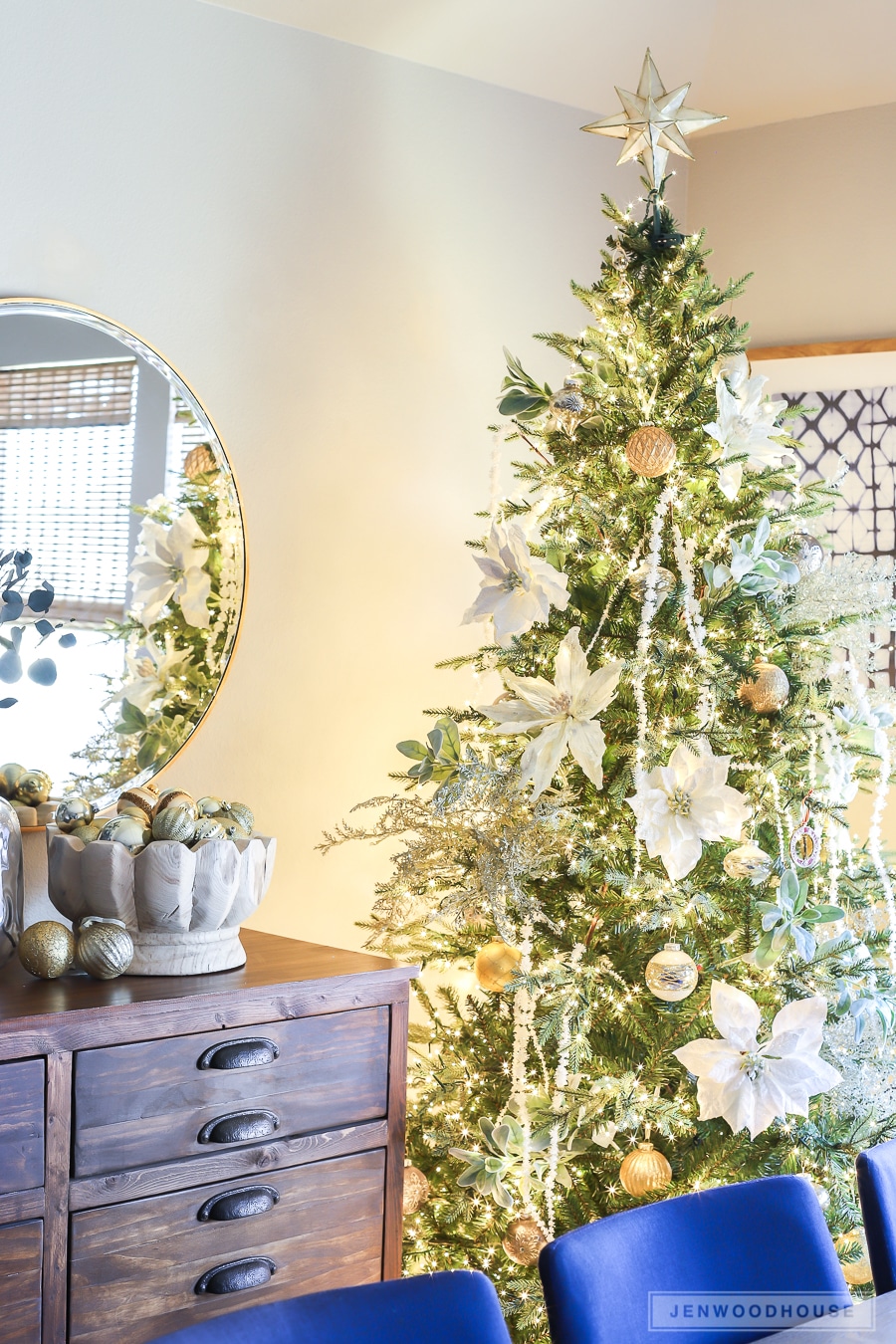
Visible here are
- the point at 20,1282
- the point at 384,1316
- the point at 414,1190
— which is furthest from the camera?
the point at 414,1190

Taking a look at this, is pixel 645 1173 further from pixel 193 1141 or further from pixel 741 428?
pixel 741 428

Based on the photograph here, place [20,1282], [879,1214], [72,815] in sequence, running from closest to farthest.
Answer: [879,1214] → [20,1282] → [72,815]

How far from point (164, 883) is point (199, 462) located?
83 centimetres

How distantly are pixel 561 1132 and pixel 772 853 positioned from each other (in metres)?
0.52

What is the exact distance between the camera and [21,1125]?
1373 millimetres

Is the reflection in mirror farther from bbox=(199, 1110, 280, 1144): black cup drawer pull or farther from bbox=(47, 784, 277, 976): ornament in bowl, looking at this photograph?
bbox=(199, 1110, 280, 1144): black cup drawer pull

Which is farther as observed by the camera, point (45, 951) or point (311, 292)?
point (311, 292)

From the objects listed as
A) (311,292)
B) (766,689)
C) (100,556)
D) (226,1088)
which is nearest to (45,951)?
(226,1088)

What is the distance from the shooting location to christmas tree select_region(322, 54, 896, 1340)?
1757 millimetres

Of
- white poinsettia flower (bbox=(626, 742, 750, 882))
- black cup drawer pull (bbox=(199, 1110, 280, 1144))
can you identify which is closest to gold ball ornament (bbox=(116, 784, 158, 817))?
black cup drawer pull (bbox=(199, 1110, 280, 1144))

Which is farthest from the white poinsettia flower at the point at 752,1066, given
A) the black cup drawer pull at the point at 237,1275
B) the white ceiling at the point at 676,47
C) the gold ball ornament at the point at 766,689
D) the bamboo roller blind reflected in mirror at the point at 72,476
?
the white ceiling at the point at 676,47

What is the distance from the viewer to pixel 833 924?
73.1 inches

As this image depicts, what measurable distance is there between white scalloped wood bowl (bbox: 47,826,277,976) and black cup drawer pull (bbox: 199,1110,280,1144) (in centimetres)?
19

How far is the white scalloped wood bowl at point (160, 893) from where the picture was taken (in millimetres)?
1594
